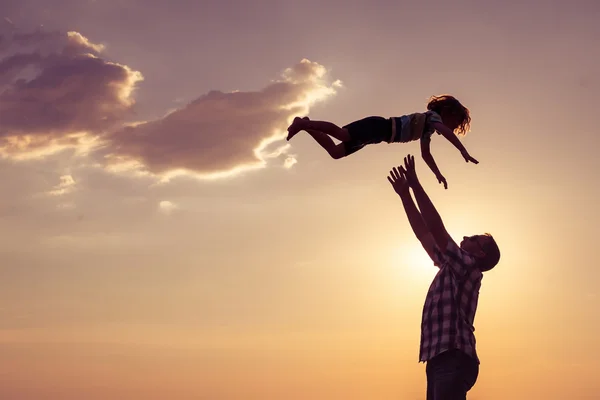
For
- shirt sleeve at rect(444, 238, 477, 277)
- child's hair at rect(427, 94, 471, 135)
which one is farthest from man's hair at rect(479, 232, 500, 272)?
child's hair at rect(427, 94, 471, 135)

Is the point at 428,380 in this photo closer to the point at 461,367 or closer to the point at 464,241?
the point at 461,367

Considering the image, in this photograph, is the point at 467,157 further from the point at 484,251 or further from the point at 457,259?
the point at 457,259

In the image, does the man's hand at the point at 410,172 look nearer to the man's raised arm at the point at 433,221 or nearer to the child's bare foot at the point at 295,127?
the man's raised arm at the point at 433,221

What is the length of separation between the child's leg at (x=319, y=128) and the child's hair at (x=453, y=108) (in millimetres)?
1944

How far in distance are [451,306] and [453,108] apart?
4779 millimetres

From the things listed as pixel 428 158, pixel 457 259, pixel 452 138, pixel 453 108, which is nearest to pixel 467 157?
pixel 452 138

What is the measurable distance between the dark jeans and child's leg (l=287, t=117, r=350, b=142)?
4.21 m

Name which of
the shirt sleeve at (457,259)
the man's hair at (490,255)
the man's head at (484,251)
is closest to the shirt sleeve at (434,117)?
the man's head at (484,251)

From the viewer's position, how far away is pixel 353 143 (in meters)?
10.1

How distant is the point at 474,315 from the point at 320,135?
4064 mm

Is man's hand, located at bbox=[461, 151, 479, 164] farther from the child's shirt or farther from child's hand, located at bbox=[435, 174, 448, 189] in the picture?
the child's shirt

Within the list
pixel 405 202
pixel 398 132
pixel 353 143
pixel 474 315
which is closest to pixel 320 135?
pixel 353 143

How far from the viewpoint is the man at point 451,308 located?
22.7ft

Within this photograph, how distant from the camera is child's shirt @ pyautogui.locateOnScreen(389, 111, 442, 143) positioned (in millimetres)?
10461
